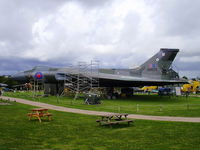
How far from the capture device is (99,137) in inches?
352

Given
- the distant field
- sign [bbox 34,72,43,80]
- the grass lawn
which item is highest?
sign [bbox 34,72,43,80]

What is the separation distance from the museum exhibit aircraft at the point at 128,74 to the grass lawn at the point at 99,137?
68.3ft

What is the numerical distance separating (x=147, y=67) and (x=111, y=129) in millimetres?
24998

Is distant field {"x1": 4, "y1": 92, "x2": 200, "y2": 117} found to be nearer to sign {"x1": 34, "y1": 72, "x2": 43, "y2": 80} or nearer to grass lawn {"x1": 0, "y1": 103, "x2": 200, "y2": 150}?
grass lawn {"x1": 0, "y1": 103, "x2": 200, "y2": 150}

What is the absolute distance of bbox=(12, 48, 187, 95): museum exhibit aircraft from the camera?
1275 inches

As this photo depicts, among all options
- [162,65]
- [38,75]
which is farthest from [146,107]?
[38,75]

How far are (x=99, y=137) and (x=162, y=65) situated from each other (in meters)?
26.3

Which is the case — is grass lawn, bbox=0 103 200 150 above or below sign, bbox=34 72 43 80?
below

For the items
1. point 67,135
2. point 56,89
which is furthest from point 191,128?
point 56,89

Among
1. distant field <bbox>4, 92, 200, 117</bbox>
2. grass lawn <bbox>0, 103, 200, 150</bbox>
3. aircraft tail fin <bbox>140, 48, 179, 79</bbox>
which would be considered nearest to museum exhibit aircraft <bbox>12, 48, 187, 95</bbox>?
aircraft tail fin <bbox>140, 48, 179, 79</bbox>

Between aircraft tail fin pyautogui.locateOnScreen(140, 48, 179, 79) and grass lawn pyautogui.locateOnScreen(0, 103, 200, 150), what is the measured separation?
73.3 feet

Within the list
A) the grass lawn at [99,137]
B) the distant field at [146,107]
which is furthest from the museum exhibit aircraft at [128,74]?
the grass lawn at [99,137]

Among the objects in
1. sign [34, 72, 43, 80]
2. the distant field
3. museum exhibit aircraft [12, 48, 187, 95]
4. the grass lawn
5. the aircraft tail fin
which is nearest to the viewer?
the grass lawn

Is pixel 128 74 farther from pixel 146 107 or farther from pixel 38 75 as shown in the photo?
pixel 146 107
